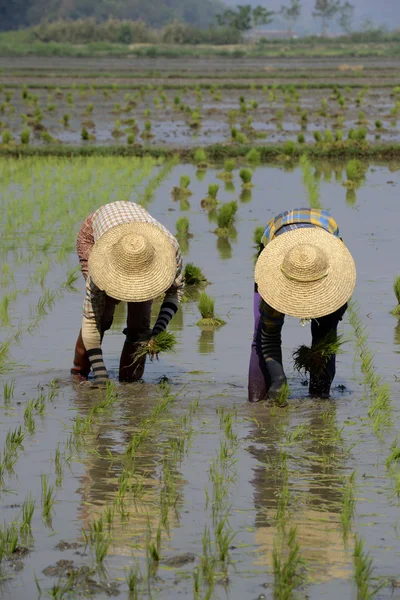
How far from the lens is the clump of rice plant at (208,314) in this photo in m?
6.75

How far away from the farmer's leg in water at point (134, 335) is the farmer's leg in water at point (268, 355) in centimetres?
57

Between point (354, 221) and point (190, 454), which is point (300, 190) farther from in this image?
point (190, 454)

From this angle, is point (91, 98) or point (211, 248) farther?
point (91, 98)

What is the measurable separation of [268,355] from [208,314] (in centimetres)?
191

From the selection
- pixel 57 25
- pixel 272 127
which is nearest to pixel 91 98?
pixel 272 127

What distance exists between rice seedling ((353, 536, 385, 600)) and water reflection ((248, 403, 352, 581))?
0.07 metres

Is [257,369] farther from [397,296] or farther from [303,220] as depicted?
[397,296]

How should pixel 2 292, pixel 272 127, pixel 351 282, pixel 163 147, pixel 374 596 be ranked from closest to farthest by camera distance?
pixel 374 596, pixel 351 282, pixel 2 292, pixel 163 147, pixel 272 127

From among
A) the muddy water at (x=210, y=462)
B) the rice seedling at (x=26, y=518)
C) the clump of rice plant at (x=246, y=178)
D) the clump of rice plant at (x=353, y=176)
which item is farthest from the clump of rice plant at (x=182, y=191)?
the rice seedling at (x=26, y=518)

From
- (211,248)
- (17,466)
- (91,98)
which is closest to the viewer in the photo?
(17,466)

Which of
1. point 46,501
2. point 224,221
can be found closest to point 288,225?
point 46,501

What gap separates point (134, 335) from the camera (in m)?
5.31

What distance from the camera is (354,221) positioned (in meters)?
10.4

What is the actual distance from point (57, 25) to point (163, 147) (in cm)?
6343
